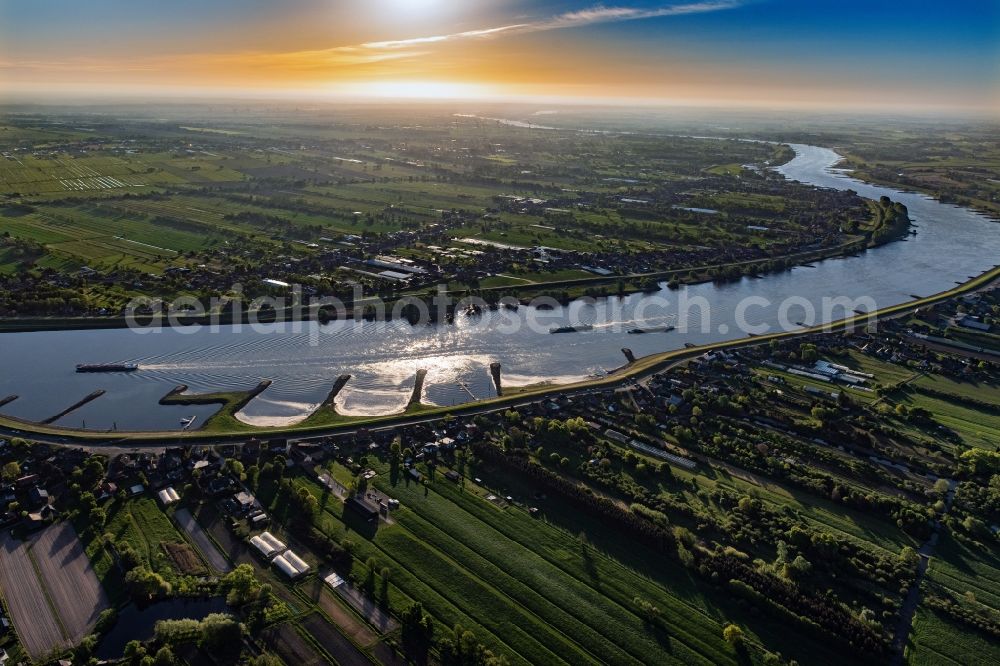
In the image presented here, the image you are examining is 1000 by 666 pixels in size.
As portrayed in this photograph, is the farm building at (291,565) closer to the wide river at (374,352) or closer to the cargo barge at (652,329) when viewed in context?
the wide river at (374,352)

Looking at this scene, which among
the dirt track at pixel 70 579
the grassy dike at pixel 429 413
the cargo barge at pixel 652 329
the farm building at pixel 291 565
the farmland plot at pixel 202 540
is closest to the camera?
the dirt track at pixel 70 579

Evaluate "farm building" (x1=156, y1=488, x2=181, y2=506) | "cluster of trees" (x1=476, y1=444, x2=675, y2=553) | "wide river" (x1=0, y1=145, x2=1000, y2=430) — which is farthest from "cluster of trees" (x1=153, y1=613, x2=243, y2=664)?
"wide river" (x1=0, y1=145, x2=1000, y2=430)

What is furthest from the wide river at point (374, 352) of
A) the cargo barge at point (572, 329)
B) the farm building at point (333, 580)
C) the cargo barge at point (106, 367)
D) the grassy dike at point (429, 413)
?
the farm building at point (333, 580)

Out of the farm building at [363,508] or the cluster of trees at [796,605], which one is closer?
the cluster of trees at [796,605]

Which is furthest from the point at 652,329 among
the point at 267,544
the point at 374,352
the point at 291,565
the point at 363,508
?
the point at 291,565

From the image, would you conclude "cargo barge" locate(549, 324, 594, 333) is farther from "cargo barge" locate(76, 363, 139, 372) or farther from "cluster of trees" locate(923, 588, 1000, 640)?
"cluster of trees" locate(923, 588, 1000, 640)
